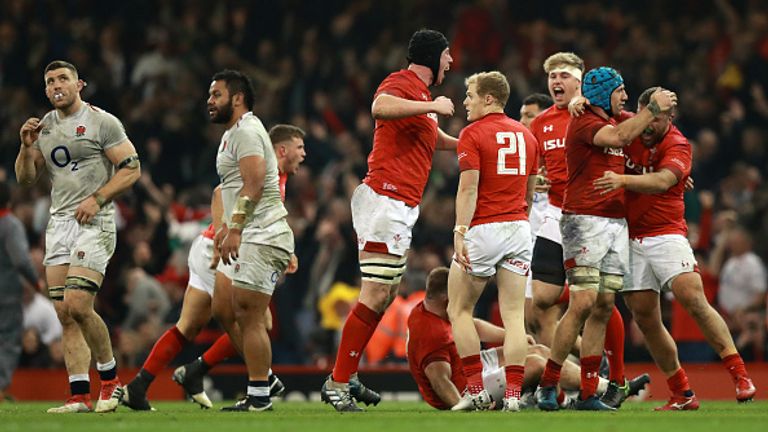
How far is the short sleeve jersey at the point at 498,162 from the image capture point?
1170 centimetres

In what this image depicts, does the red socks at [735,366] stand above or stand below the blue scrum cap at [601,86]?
below

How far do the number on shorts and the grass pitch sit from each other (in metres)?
1.94

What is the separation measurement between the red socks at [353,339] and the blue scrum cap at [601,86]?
2.49 m

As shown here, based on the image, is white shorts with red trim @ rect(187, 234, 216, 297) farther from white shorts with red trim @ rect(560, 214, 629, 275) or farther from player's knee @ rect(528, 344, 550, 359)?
white shorts with red trim @ rect(560, 214, 629, 275)

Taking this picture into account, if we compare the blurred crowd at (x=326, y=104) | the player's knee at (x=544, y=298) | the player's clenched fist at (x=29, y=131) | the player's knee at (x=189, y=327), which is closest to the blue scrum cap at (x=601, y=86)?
the player's knee at (x=544, y=298)

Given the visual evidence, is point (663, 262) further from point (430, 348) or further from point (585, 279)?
point (430, 348)

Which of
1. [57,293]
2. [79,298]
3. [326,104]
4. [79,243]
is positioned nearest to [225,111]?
[79,243]

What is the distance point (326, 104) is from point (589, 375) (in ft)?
37.7

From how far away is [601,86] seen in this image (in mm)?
11844

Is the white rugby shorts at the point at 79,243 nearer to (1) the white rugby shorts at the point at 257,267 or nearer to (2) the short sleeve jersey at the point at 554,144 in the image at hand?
(1) the white rugby shorts at the point at 257,267

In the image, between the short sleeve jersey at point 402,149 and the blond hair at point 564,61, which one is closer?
the short sleeve jersey at point 402,149

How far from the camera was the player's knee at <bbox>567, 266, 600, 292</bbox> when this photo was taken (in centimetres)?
1180

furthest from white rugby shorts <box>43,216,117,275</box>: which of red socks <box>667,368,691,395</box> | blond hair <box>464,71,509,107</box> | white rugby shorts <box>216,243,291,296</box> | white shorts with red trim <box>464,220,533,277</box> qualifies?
red socks <box>667,368,691,395</box>

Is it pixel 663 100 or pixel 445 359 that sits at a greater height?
pixel 663 100
